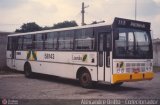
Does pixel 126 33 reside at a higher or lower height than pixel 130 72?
higher

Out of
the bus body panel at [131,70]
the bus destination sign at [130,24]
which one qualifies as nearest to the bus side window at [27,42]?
the bus destination sign at [130,24]

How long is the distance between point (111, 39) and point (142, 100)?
3.49 meters

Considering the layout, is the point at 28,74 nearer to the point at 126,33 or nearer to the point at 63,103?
the point at 126,33

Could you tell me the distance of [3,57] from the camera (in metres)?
29.4

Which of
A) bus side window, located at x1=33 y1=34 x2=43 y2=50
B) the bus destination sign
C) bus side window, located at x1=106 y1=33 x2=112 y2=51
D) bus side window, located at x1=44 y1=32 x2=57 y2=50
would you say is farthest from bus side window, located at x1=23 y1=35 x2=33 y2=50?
the bus destination sign

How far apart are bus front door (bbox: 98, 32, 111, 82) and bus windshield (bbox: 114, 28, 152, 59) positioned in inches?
21.5

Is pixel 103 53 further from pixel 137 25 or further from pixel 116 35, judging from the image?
pixel 137 25

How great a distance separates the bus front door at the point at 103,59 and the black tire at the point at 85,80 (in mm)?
896

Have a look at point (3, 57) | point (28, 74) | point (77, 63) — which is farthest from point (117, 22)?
point (3, 57)

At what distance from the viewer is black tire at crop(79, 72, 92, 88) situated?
636 inches

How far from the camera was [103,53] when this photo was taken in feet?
49.8

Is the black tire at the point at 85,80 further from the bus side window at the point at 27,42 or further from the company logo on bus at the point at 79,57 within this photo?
the bus side window at the point at 27,42

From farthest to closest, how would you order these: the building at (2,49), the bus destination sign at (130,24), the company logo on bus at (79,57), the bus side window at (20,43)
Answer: the building at (2,49)
the bus side window at (20,43)
the company logo on bus at (79,57)
the bus destination sign at (130,24)

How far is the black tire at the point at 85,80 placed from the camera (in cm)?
1616
